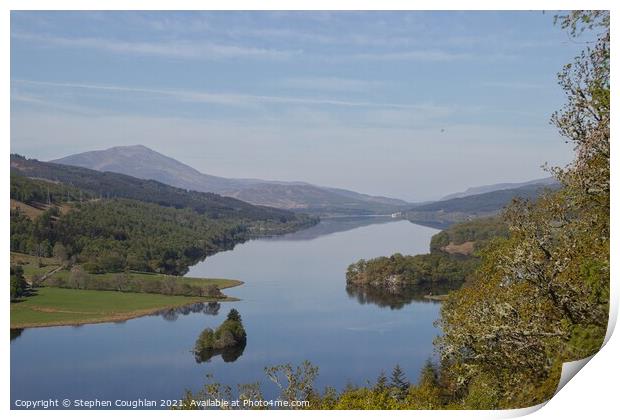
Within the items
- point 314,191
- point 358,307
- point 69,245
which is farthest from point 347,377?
point 69,245

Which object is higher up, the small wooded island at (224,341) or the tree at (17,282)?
the tree at (17,282)

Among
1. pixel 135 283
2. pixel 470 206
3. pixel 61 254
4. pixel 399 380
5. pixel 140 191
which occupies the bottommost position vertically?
pixel 399 380

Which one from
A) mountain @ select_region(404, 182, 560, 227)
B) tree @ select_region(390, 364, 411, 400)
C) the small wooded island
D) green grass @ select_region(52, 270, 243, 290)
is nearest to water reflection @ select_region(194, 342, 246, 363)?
the small wooded island

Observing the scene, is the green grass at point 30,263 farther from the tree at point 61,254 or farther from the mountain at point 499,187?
the mountain at point 499,187

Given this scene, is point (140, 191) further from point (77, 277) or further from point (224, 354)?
point (224, 354)

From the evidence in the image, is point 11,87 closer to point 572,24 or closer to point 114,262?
point 114,262

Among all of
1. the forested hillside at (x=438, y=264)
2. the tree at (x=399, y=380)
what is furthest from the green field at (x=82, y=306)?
the tree at (x=399, y=380)

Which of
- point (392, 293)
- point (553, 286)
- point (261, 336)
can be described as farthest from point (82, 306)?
point (553, 286)
